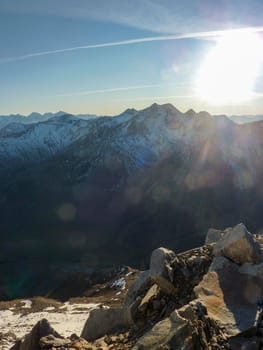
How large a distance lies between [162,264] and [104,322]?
467 cm

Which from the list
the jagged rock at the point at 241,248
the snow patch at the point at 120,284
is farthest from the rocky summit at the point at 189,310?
the snow patch at the point at 120,284

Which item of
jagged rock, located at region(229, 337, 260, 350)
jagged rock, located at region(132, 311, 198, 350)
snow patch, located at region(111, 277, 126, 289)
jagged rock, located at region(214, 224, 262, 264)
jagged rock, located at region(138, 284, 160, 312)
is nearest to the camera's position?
jagged rock, located at region(132, 311, 198, 350)

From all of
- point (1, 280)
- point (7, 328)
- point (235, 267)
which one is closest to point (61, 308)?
point (7, 328)

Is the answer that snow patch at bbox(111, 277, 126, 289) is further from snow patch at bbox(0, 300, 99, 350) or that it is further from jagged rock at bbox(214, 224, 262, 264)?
jagged rock at bbox(214, 224, 262, 264)

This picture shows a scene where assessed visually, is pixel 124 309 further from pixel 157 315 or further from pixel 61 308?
pixel 61 308

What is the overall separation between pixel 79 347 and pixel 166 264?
23.3ft

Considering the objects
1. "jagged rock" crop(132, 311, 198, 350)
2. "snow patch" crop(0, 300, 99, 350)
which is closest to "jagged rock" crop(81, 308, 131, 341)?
"jagged rock" crop(132, 311, 198, 350)

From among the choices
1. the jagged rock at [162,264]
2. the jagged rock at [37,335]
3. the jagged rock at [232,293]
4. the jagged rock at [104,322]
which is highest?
the jagged rock at [162,264]

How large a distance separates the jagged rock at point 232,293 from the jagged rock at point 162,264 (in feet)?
7.95

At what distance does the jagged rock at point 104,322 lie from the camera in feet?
63.2

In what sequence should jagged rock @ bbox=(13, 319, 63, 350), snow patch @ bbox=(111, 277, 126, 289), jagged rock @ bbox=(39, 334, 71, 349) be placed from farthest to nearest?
snow patch @ bbox=(111, 277, 126, 289), jagged rock @ bbox=(13, 319, 63, 350), jagged rock @ bbox=(39, 334, 71, 349)

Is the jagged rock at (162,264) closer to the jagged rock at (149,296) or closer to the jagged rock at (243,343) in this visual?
the jagged rock at (149,296)

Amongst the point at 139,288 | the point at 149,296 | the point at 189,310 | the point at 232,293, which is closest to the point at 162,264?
the point at 149,296

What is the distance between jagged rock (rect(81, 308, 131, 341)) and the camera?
1927 centimetres
